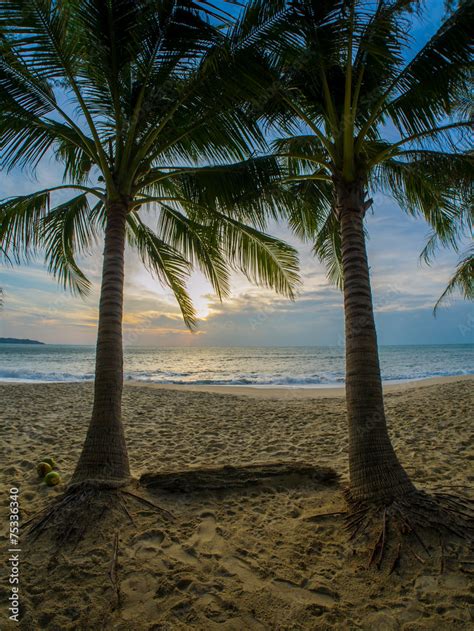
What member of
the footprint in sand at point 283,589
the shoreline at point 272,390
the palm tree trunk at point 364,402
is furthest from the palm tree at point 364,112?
the shoreline at point 272,390

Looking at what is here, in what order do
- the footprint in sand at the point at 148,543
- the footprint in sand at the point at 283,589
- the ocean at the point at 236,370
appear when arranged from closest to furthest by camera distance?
the footprint in sand at the point at 283,589 < the footprint in sand at the point at 148,543 < the ocean at the point at 236,370

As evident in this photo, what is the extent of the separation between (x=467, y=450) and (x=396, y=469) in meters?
2.89

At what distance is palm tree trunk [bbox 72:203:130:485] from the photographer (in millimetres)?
3555

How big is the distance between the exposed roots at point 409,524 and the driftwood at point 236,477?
857 mm

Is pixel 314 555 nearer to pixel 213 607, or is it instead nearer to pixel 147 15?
pixel 213 607

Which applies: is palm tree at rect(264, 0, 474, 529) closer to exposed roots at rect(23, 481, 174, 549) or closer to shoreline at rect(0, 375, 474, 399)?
exposed roots at rect(23, 481, 174, 549)

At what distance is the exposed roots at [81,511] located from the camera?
112 inches

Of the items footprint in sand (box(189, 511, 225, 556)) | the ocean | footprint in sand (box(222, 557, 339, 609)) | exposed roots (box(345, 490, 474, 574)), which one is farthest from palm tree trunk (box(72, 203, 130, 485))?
the ocean

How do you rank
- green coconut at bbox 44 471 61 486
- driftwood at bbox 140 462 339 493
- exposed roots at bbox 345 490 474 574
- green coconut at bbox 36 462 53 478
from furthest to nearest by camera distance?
1. green coconut at bbox 36 462 53 478
2. green coconut at bbox 44 471 61 486
3. driftwood at bbox 140 462 339 493
4. exposed roots at bbox 345 490 474 574

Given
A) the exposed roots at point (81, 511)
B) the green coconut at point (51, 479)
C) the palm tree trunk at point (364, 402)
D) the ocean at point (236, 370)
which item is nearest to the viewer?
the exposed roots at point (81, 511)

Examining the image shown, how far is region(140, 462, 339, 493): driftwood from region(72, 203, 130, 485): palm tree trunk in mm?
424

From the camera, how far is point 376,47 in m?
3.33

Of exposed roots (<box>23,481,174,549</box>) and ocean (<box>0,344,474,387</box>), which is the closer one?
exposed roots (<box>23,481,174,549</box>)

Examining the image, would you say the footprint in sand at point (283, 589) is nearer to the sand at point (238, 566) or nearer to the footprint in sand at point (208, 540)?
the sand at point (238, 566)
